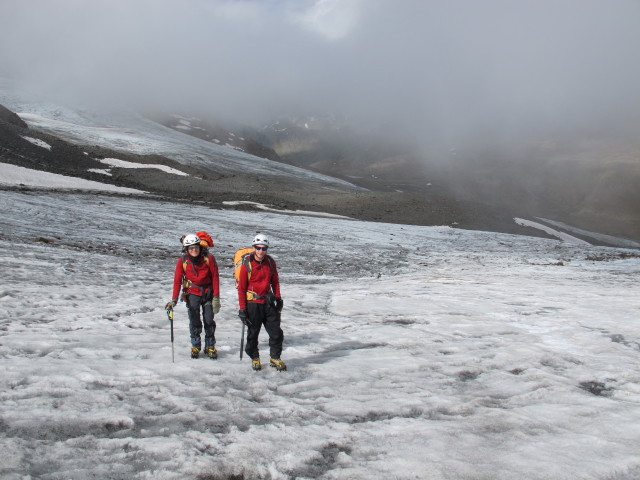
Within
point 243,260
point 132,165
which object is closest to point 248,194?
point 132,165

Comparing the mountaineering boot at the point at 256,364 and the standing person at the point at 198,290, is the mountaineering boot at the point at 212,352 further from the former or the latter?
the mountaineering boot at the point at 256,364

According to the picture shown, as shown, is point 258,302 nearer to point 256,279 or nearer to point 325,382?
point 256,279

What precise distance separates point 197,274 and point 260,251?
4.75ft

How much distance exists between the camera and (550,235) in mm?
54938

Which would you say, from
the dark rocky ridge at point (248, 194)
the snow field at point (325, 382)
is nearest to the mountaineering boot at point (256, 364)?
the snow field at point (325, 382)

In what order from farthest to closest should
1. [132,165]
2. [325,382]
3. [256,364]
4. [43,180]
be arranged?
[132,165] < [43,180] < [256,364] < [325,382]

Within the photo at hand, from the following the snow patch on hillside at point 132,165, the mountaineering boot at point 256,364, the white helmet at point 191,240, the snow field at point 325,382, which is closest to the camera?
the snow field at point 325,382

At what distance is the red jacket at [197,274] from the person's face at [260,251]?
3.29ft

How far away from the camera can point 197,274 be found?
9062 mm

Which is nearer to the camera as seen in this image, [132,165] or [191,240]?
[191,240]

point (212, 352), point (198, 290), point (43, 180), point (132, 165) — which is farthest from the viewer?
point (132, 165)

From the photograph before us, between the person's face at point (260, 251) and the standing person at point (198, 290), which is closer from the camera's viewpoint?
the person's face at point (260, 251)

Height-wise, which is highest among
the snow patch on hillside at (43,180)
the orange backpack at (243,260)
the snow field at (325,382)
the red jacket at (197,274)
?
the snow patch on hillside at (43,180)

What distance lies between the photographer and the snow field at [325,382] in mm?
5355
